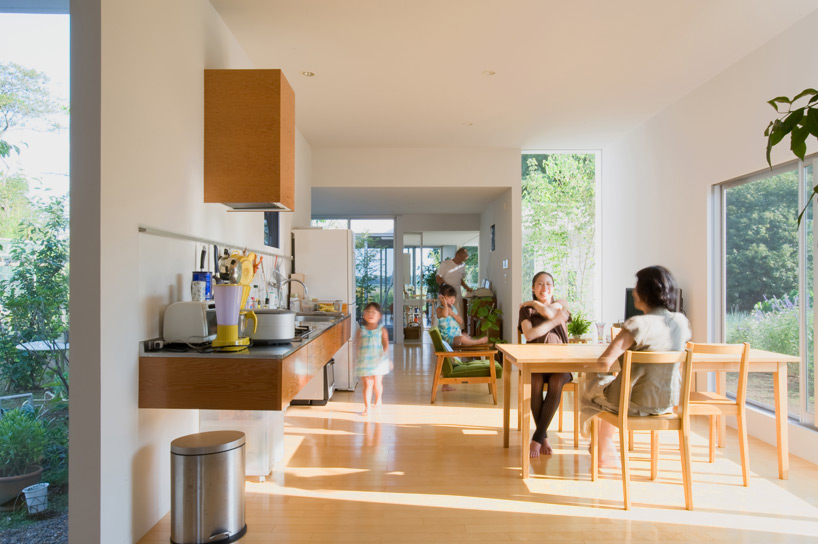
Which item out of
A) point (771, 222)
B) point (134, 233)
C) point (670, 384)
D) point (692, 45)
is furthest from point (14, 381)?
point (771, 222)

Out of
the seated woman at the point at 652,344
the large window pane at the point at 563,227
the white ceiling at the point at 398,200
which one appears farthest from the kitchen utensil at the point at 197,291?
the large window pane at the point at 563,227

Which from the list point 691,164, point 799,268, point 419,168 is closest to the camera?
point 799,268

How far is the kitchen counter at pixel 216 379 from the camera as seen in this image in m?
2.54

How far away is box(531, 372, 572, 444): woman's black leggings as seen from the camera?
4023mm

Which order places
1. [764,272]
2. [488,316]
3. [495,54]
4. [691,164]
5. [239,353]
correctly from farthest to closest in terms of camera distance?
1. [488,316]
2. [691,164]
3. [764,272]
4. [495,54]
5. [239,353]

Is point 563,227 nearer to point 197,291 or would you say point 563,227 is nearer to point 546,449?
point 546,449

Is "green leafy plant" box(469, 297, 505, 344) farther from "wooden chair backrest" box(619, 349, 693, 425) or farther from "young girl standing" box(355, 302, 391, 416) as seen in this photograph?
"wooden chair backrest" box(619, 349, 693, 425)

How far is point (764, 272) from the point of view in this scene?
4.58 meters

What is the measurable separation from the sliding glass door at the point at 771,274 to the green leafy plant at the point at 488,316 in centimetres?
353

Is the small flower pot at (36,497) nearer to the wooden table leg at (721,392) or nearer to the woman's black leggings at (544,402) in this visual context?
the woman's black leggings at (544,402)

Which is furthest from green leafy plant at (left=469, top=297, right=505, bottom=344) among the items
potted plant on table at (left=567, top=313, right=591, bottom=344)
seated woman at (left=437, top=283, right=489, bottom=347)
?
seated woman at (left=437, top=283, right=489, bottom=347)

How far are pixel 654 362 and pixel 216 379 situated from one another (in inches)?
85.3

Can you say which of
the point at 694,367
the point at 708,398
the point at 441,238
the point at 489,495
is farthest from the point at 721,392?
the point at 441,238

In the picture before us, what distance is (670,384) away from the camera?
10.4 feet
